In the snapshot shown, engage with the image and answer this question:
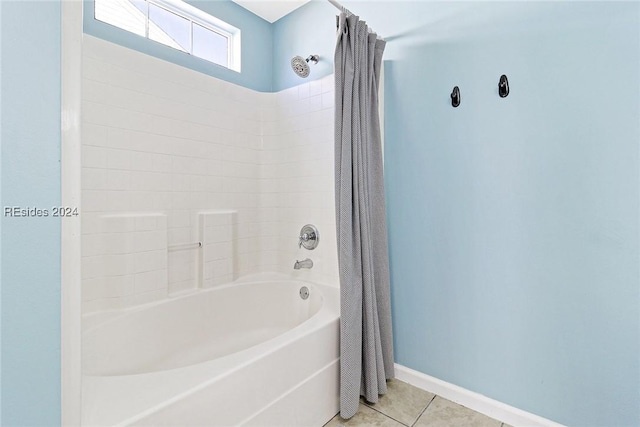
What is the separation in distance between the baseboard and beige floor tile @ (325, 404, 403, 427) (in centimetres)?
35

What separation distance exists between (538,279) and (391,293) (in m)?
0.77

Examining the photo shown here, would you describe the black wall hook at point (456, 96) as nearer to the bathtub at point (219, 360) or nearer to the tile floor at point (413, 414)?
the bathtub at point (219, 360)

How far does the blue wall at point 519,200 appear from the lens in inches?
47.9

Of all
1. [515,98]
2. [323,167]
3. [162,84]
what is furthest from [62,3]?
[515,98]

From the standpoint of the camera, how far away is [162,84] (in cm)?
182

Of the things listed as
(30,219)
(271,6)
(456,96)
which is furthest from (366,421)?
(271,6)

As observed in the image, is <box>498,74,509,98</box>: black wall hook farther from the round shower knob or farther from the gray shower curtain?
the round shower knob

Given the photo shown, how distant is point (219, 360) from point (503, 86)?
5.81 feet

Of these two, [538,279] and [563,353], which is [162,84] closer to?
[538,279]

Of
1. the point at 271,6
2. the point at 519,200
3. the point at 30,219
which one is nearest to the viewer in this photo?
the point at 30,219

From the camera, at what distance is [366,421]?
58.1 inches

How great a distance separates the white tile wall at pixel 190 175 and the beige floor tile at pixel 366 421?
813 mm

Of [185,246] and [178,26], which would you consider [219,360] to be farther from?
[178,26]

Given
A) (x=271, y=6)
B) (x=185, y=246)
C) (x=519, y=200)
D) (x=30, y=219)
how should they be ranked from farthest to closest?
(x=271, y=6) → (x=185, y=246) → (x=519, y=200) → (x=30, y=219)
